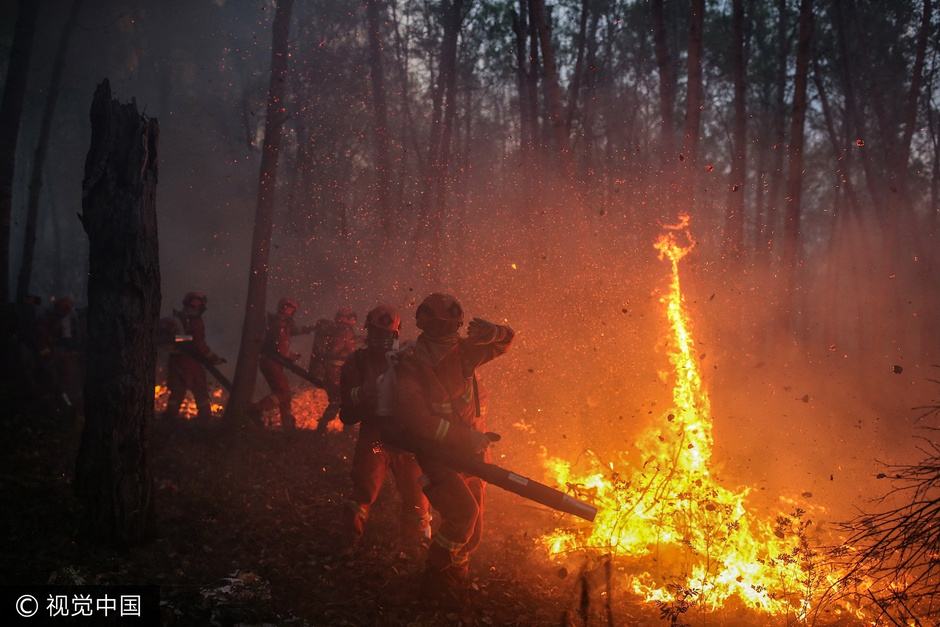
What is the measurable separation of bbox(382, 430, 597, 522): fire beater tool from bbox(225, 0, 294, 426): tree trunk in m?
5.82

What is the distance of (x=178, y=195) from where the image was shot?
1134 inches

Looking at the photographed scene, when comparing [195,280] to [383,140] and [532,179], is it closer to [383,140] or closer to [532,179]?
[383,140]

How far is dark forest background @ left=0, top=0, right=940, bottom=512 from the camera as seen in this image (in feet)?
37.1

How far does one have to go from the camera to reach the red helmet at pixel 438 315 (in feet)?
20.2

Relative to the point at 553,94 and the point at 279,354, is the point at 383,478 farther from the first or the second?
the point at 553,94

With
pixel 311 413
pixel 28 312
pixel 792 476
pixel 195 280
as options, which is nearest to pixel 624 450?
pixel 792 476

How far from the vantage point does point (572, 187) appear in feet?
40.2

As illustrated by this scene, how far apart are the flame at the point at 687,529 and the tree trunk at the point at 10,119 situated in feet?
31.0

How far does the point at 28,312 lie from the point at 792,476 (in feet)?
41.5

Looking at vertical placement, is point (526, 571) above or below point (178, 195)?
below

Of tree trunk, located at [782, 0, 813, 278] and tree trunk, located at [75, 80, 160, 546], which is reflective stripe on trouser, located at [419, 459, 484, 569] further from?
tree trunk, located at [782, 0, 813, 278]

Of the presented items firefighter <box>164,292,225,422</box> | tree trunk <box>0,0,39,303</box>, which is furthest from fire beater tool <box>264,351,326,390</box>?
tree trunk <box>0,0,39,303</box>

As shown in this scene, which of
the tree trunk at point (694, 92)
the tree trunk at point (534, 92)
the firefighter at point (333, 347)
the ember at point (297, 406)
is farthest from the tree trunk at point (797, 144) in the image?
the ember at point (297, 406)

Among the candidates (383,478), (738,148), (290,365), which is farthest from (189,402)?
(738,148)
